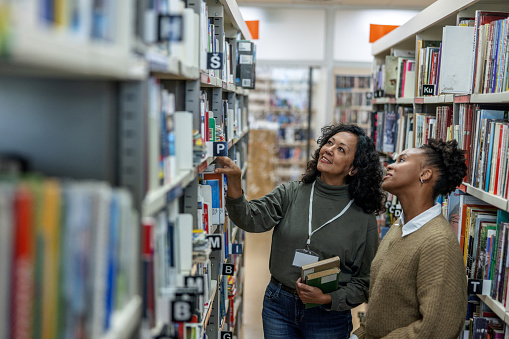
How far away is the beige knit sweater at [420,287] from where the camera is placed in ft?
6.21

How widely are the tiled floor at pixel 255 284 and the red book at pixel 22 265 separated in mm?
3892

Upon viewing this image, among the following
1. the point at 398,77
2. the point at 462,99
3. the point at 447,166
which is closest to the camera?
the point at 447,166

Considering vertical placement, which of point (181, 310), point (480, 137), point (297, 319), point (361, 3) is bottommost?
point (297, 319)

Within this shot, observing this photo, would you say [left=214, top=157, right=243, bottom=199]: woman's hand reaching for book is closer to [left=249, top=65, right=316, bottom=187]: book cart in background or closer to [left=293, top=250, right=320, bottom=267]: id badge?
[left=293, top=250, right=320, bottom=267]: id badge

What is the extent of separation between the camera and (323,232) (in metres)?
2.56

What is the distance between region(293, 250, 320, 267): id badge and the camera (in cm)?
250

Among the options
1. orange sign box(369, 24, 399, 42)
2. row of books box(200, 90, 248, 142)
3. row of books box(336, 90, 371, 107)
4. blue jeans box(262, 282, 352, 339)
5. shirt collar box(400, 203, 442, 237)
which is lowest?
blue jeans box(262, 282, 352, 339)

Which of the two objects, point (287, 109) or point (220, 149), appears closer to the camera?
point (220, 149)

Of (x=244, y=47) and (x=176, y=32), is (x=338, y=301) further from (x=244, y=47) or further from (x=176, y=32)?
(x=244, y=47)

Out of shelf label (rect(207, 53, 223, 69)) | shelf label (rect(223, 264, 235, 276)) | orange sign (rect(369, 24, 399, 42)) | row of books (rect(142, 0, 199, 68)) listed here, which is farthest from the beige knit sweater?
orange sign (rect(369, 24, 399, 42))

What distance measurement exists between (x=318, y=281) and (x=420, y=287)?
52 centimetres

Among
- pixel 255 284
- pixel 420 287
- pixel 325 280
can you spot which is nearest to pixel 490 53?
pixel 420 287

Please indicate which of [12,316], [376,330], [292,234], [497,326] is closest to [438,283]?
[376,330]

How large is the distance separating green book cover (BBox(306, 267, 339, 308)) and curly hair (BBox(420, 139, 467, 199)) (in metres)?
0.56
